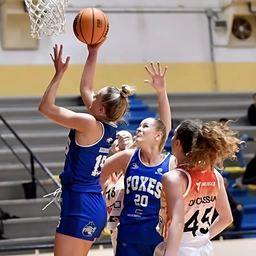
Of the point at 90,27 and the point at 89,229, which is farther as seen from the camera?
the point at 90,27

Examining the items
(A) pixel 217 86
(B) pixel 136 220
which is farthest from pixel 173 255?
(A) pixel 217 86

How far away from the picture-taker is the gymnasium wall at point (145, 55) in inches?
357

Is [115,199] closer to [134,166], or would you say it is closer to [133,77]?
[134,166]

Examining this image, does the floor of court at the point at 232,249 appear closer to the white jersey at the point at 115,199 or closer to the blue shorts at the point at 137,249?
the white jersey at the point at 115,199

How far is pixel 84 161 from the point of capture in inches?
130

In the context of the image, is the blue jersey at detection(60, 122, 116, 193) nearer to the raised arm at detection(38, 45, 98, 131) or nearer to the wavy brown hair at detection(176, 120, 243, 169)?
the raised arm at detection(38, 45, 98, 131)

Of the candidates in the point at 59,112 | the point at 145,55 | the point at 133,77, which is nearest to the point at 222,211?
the point at 59,112

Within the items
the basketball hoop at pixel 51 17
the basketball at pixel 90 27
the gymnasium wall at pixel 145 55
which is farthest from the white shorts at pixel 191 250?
the gymnasium wall at pixel 145 55

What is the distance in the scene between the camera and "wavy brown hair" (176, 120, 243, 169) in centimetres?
289

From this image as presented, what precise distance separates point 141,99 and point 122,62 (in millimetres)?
686

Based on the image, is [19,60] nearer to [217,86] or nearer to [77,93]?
[77,93]

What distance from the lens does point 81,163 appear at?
331 cm

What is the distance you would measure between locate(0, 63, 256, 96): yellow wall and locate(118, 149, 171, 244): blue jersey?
5.77 m

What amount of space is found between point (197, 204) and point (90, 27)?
1385 millimetres
